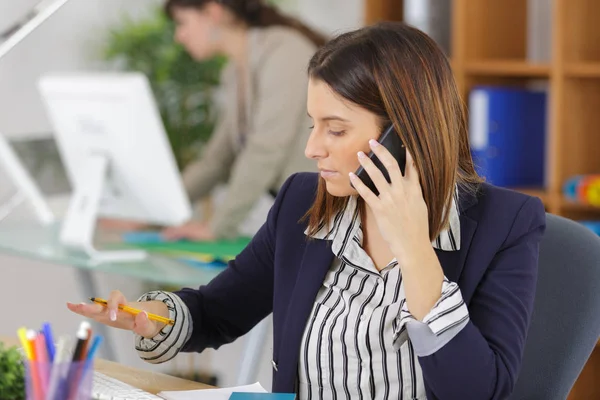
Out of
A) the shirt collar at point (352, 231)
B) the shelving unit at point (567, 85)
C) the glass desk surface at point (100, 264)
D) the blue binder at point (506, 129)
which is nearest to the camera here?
the shirt collar at point (352, 231)

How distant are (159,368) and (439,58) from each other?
8.42 ft

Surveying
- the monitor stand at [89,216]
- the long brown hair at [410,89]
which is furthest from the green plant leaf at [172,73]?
the long brown hair at [410,89]

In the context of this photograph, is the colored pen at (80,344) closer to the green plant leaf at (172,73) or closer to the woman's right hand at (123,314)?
the woman's right hand at (123,314)

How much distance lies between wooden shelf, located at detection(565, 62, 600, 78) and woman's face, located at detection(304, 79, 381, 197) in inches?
A: 62.7

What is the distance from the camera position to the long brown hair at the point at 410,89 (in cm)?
130

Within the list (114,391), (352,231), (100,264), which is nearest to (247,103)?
(100,264)

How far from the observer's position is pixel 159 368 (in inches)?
143

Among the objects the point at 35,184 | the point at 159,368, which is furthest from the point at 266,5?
the point at 159,368

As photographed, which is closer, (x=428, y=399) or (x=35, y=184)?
(x=428, y=399)

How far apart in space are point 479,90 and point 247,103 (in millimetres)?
890

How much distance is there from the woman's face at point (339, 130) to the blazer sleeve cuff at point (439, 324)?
0.23m

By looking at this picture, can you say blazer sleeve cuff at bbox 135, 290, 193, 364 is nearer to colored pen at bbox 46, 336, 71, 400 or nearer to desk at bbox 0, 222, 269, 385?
colored pen at bbox 46, 336, 71, 400

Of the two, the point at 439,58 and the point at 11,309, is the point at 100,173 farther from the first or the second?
the point at 439,58

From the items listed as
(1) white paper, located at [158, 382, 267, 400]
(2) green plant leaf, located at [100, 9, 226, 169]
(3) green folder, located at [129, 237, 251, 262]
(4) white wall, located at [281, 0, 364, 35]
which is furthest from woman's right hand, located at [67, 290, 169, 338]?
(4) white wall, located at [281, 0, 364, 35]
